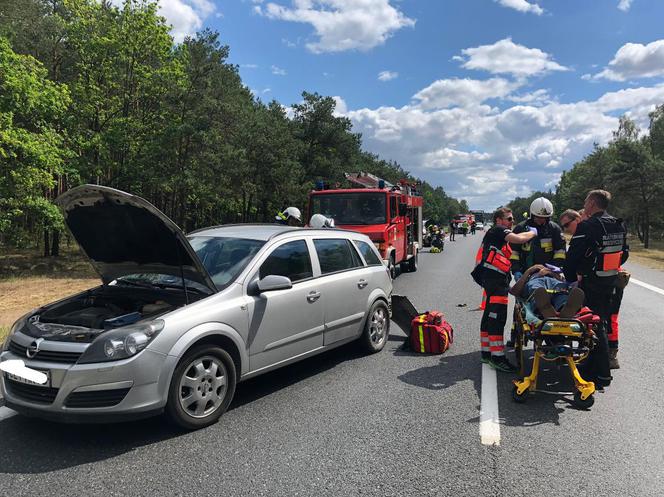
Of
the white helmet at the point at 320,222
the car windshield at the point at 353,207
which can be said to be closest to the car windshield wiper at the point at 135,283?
the white helmet at the point at 320,222

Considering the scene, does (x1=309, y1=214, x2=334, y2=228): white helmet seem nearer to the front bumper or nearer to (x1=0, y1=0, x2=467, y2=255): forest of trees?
the front bumper

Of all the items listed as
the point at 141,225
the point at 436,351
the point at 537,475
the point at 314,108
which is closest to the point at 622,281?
the point at 436,351

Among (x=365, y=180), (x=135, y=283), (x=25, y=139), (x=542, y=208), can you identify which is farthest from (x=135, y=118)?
(x=542, y=208)

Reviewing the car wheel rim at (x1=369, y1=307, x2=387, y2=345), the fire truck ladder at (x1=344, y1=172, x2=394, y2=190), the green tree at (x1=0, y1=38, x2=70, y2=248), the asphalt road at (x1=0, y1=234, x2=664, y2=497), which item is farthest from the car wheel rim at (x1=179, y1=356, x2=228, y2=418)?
the green tree at (x1=0, y1=38, x2=70, y2=248)

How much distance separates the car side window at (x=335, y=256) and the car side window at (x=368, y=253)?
0.76 ft

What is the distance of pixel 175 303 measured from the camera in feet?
13.5

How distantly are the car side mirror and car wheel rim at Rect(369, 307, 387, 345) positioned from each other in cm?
205

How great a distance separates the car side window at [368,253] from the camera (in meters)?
6.41

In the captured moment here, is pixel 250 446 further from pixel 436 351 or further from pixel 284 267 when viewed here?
pixel 436 351

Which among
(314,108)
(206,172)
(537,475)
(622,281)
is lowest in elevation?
(537,475)

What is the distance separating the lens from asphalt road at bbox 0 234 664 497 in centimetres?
308

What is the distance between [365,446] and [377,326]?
108 inches

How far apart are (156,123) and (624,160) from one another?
35162 millimetres

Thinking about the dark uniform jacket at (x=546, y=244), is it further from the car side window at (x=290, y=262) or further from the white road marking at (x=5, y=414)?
the white road marking at (x=5, y=414)
